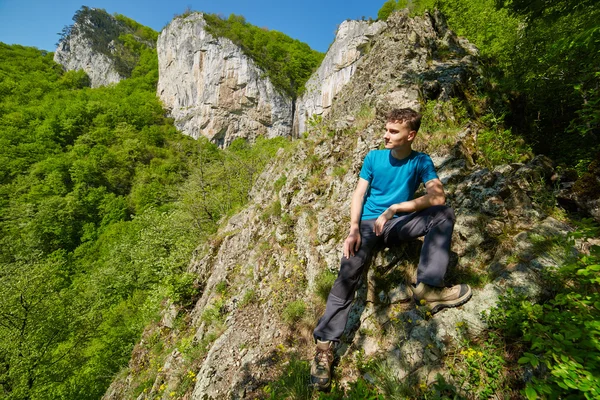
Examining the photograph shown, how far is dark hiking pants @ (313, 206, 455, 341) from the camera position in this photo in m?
2.44

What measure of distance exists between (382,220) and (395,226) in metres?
0.20

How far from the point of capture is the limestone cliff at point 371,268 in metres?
2.67

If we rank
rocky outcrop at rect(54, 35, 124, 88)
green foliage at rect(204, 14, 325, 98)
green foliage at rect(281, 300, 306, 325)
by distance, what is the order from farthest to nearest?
rocky outcrop at rect(54, 35, 124, 88) → green foliage at rect(204, 14, 325, 98) → green foliage at rect(281, 300, 306, 325)

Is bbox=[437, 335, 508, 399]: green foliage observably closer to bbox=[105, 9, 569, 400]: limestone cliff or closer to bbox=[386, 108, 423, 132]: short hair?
bbox=[105, 9, 569, 400]: limestone cliff

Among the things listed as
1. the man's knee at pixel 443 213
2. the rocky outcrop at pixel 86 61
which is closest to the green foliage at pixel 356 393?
the man's knee at pixel 443 213

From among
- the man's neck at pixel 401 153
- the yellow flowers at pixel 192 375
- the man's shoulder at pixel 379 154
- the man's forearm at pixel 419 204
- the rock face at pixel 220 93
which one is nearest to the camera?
the man's forearm at pixel 419 204

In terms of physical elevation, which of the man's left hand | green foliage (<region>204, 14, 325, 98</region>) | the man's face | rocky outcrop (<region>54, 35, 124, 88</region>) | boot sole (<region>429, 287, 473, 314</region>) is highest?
rocky outcrop (<region>54, 35, 124, 88</region>)

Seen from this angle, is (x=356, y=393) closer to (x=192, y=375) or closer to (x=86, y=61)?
(x=192, y=375)

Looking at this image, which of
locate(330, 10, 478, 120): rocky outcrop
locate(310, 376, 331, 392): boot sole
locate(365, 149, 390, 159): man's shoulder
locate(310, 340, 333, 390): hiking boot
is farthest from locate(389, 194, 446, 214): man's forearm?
locate(330, 10, 478, 120): rocky outcrop

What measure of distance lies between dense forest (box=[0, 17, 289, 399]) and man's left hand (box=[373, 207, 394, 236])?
7.28 m

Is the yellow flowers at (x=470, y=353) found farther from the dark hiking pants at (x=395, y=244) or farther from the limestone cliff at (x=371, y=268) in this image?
the dark hiking pants at (x=395, y=244)

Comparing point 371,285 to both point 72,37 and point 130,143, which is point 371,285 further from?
point 72,37

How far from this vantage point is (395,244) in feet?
9.82

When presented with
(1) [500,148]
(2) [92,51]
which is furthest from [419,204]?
(2) [92,51]
